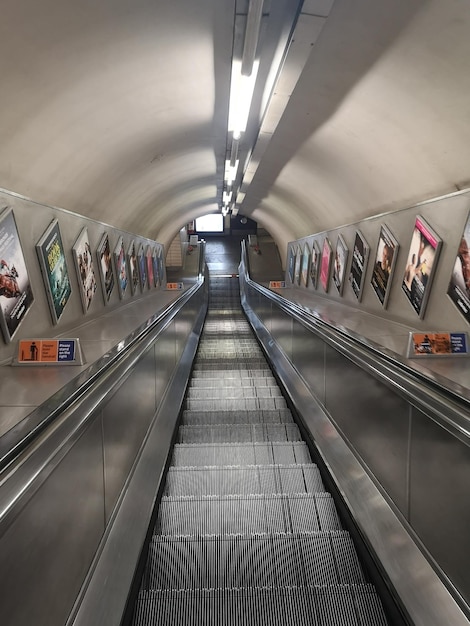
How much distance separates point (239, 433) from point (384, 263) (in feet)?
9.20

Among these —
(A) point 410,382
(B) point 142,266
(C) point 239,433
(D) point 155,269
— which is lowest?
(C) point 239,433

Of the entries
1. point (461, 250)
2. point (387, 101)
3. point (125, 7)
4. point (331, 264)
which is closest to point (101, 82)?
point (125, 7)

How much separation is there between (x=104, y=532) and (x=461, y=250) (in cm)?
336

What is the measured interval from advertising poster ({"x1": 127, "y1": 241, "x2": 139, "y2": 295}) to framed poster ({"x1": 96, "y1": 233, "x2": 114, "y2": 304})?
4.89 ft

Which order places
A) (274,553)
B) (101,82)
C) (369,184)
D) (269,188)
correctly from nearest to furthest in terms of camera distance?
(274,553) → (101,82) → (369,184) → (269,188)

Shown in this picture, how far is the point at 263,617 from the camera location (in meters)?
2.12

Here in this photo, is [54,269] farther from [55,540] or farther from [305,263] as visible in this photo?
[305,263]

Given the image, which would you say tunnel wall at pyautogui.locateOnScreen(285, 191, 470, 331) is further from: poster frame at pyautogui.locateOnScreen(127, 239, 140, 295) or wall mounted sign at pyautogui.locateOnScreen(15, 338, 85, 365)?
poster frame at pyautogui.locateOnScreen(127, 239, 140, 295)

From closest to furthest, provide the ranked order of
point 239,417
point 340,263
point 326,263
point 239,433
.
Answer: point 239,433 → point 239,417 → point 340,263 → point 326,263

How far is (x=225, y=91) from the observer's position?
4633mm

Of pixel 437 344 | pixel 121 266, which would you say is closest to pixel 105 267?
pixel 121 266

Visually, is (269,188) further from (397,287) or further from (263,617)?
(263,617)

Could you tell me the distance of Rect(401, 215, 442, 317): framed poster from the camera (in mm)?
4445

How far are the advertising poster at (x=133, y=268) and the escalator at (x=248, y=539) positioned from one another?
437cm
